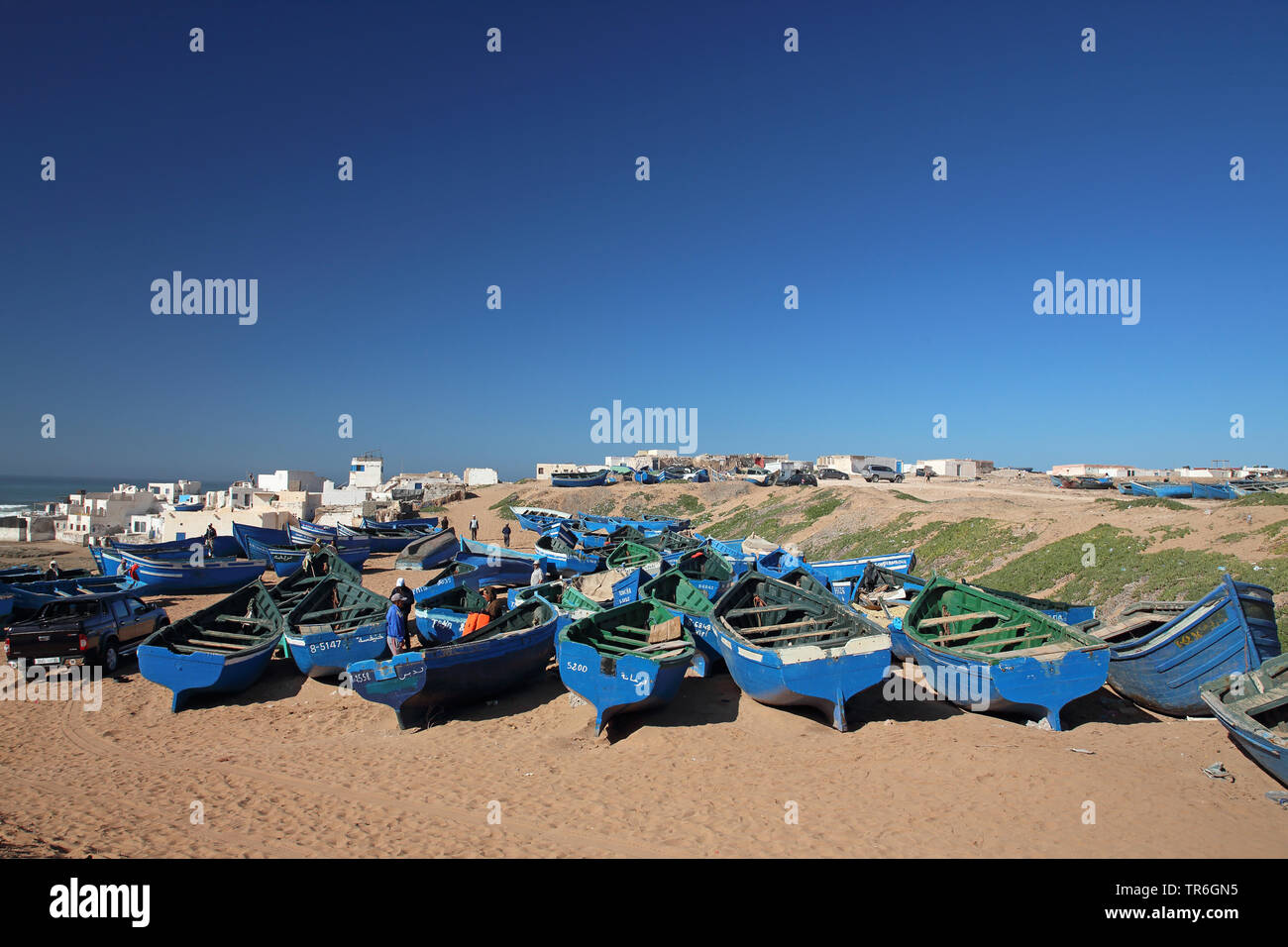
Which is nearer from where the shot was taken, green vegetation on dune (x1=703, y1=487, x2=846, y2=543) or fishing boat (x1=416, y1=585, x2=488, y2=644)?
fishing boat (x1=416, y1=585, x2=488, y2=644)

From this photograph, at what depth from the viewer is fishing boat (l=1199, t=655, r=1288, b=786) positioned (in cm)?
711

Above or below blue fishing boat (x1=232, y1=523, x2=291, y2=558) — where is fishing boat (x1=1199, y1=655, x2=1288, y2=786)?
above

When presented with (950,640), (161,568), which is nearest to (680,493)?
(161,568)

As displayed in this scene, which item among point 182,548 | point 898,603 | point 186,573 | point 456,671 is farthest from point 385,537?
point 898,603

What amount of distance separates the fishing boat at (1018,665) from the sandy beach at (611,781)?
0.41 m

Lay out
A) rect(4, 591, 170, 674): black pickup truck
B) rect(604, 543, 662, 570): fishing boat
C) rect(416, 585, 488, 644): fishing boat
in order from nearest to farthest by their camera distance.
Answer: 1. rect(4, 591, 170, 674): black pickup truck
2. rect(416, 585, 488, 644): fishing boat
3. rect(604, 543, 662, 570): fishing boat

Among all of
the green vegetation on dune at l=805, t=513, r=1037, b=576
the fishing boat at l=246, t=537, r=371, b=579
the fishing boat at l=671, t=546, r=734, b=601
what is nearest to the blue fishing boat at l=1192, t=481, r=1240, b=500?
the green vegetation on dune at l=805, t=513, r=1037, b=576

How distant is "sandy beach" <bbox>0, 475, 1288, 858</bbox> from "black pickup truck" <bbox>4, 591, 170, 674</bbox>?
35.3 inches

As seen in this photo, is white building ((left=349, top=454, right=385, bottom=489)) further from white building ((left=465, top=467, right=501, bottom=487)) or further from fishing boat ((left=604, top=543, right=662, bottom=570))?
fishing boat ((left=604, top=543, right=662, bottom=570))

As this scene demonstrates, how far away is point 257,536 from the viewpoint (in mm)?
28391

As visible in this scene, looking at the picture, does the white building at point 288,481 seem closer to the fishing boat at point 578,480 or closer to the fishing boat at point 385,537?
the fishing boat at point 578,480

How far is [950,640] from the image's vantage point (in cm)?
1213

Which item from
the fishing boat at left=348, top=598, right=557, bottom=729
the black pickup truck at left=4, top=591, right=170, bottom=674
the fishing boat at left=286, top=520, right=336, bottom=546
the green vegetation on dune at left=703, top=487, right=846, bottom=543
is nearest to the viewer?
the fishing boat at left=348, top=598, right=557, bottom=729
